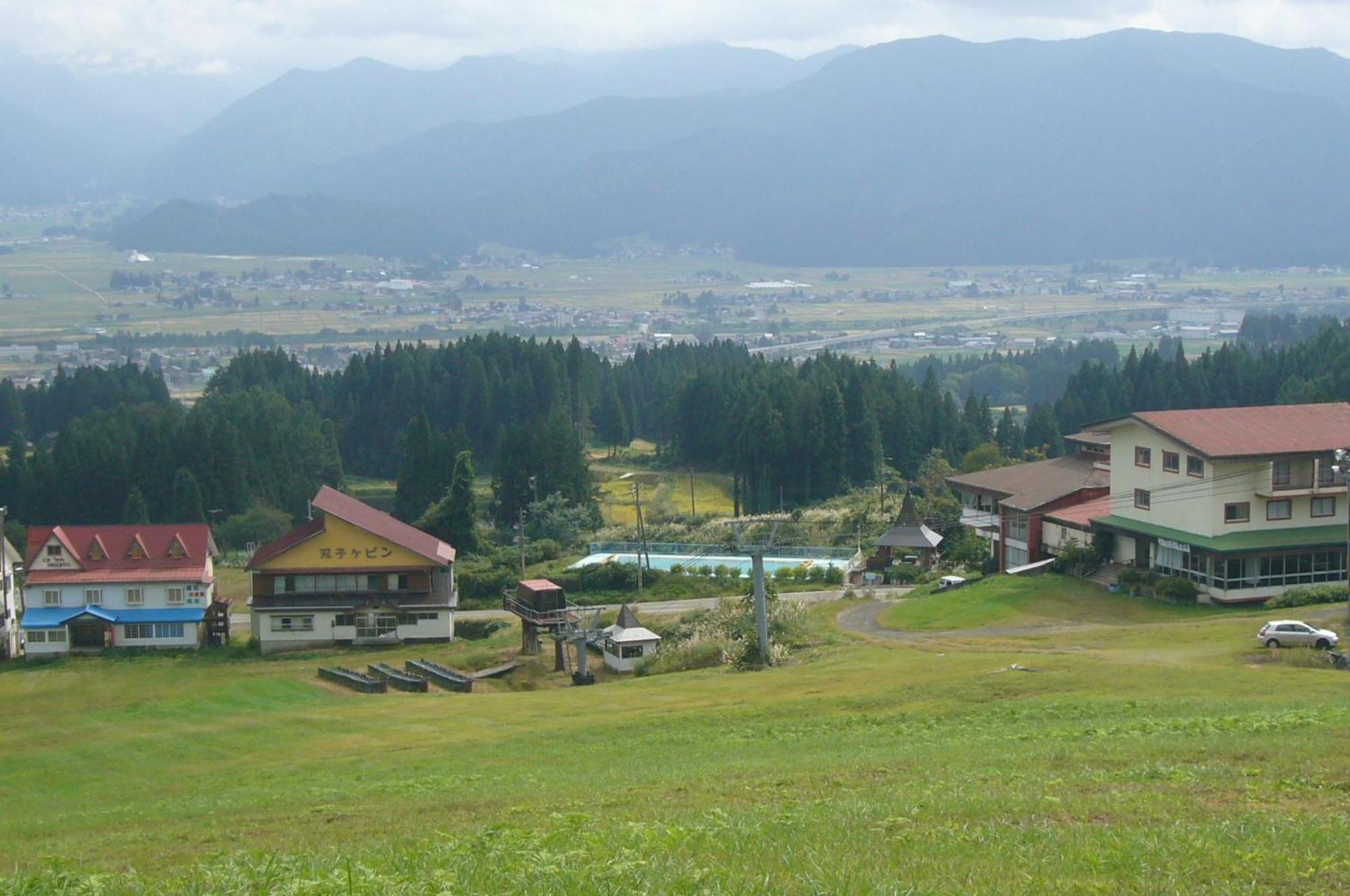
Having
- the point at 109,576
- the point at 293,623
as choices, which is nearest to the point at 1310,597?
the point at 293,623

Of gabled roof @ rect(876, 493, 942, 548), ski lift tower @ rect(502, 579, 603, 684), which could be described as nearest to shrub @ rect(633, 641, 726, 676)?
ski lift tower @ rect(502, 579, 603, 684)

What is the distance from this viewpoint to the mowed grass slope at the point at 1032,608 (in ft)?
113

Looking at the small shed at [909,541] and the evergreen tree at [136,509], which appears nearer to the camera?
the small shed at [909,541]

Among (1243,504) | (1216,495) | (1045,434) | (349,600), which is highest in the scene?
(1216,495)

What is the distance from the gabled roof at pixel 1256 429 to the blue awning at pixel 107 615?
26409 millimetres

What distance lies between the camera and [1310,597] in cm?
3384

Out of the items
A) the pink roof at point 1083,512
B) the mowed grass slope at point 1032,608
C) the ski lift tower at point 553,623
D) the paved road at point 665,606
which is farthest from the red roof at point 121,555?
the pink roof at point 1083,512

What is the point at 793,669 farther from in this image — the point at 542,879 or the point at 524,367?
the point at 524,367

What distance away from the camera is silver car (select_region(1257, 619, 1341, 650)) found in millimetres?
27000

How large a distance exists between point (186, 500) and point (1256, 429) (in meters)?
44.4

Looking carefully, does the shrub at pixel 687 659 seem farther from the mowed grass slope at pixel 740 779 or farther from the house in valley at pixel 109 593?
the house in valley at pixel 109 593

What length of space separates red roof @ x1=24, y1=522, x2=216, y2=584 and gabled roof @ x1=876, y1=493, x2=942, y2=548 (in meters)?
21.8

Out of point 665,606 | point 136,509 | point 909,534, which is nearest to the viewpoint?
point 665,606

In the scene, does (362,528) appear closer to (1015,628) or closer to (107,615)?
(107,615)
